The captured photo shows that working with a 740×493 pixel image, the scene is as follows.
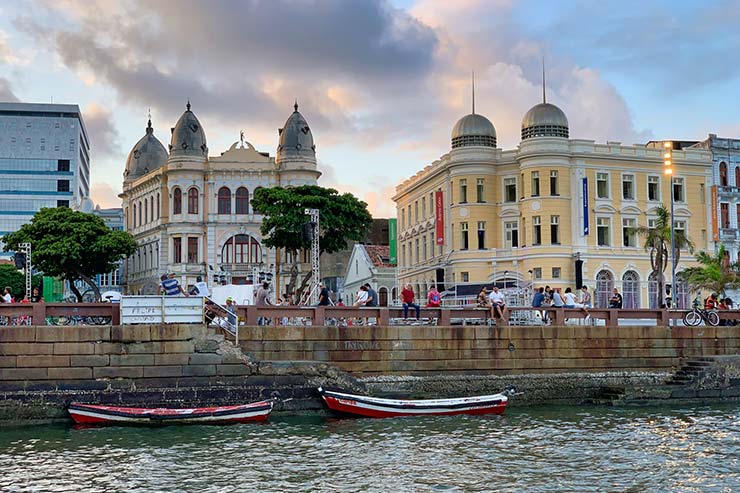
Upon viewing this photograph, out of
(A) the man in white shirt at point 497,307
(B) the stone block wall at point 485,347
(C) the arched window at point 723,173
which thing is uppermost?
(C) the arched window at point 723,173

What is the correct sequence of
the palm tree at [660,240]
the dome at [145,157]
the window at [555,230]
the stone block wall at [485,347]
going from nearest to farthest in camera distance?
the stone block wall at [485,347], the palm tree at [660,240], the window at [555,230], the dome at [145,157]

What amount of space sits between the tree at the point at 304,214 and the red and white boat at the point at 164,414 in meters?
42.3

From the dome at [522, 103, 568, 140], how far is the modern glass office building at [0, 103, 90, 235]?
3779 inches

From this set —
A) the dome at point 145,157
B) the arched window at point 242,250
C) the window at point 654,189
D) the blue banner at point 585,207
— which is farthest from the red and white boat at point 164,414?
the dome at point 145,157

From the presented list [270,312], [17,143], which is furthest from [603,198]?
[17,143]

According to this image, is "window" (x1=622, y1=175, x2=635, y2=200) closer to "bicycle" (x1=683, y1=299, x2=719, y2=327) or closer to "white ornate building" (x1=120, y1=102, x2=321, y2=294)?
"bicycle" (x1=683, y1=299, x2=719, y2=327)

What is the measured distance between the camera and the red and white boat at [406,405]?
27.9 m

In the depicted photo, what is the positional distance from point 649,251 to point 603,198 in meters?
4.63

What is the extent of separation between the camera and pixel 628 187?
211 ft

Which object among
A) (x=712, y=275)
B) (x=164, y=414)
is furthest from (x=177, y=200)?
(x=164, y=414)

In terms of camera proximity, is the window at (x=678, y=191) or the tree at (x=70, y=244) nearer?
the window at (x=678, y=191)

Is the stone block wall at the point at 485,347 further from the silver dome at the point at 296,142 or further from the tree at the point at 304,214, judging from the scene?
the silver dome at the point at 296,142

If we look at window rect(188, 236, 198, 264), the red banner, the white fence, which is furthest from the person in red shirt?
window rect(188, 236, 198, 264)

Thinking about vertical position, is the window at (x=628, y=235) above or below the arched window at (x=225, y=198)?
below
